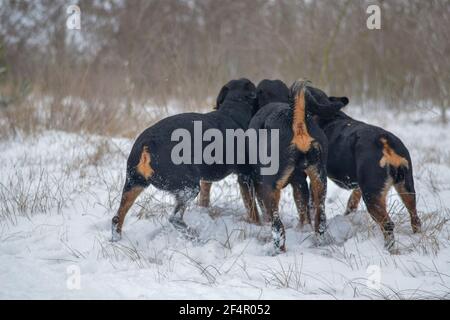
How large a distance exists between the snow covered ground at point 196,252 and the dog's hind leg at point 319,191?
0.18m

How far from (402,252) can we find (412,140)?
19.7 ft

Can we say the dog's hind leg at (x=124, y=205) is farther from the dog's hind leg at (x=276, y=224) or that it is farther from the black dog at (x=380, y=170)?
the black dog at (x=380, y=170)

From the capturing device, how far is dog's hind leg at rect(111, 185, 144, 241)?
4043mm

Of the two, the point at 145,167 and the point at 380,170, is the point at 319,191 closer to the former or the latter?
the point at 380,170

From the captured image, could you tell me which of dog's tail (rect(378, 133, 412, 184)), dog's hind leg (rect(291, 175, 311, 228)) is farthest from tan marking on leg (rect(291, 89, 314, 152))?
dog's hind leg (rect(291, 175, 311, 228))

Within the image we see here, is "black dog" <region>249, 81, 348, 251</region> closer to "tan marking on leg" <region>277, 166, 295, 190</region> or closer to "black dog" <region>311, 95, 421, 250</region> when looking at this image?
"tan marking on leg" <region>277, 166, 295, 190</region>

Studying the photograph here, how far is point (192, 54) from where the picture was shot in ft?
44.9

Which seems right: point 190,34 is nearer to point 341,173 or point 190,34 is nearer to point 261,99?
point 261,99

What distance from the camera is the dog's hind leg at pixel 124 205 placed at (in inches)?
159

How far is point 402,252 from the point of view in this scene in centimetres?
392

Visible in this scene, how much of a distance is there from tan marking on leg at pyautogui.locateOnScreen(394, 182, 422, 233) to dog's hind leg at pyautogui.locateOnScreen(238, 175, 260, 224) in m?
1.27

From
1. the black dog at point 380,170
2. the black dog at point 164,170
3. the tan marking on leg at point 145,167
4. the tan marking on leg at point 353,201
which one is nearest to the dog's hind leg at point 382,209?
the black dog at point 380,170


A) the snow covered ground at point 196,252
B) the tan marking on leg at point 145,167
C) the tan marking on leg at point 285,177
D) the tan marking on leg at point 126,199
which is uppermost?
the tan marking on leg at point 145,167
